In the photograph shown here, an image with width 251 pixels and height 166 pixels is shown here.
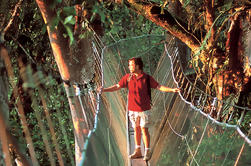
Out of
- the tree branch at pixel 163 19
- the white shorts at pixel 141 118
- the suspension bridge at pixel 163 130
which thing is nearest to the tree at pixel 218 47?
the tree branch at pixel 163 19

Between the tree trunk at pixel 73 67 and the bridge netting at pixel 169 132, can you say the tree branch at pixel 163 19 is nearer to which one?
the bridge netting at pixel 169 132

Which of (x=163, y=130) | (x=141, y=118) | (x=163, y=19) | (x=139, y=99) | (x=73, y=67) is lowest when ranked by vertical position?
(x=163, y=130)

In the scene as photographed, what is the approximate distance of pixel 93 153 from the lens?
188 centimetres

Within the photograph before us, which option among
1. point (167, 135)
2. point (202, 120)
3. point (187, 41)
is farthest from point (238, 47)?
point (202, 120)

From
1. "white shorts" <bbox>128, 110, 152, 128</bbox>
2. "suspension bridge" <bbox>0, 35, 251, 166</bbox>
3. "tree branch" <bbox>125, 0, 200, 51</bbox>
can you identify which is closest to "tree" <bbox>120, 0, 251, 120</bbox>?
"tree branch" <bbox>125, 0, 200, 51</bbox>

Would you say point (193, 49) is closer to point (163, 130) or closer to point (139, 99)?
point (163, 130)

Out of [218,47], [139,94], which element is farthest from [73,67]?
[218,47]

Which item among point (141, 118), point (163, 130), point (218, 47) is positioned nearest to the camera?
point (141, 118)

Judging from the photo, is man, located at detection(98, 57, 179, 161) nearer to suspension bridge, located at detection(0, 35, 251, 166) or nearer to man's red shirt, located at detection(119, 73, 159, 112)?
man's red shirt, located at detection(119, 73, 159, 112)

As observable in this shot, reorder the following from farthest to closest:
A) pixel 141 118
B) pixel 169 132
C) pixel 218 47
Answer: pixel 218 47, pixel 169 132, pixel 141 118

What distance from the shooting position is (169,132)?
3.58 meters

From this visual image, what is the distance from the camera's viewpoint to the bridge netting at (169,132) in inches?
94.2

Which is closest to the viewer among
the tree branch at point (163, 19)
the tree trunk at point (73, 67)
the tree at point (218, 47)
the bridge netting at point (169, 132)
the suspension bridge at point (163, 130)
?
the suspension bridge at point (163, 130)

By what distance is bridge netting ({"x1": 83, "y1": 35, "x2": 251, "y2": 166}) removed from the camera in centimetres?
239
